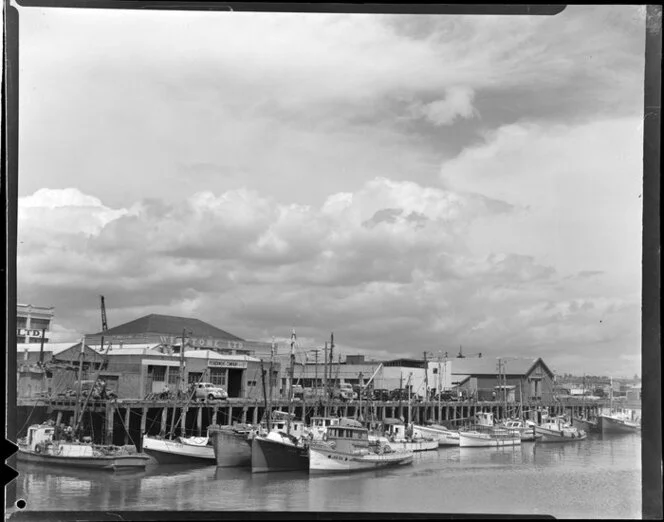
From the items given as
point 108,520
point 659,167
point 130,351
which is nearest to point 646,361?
point 659,167

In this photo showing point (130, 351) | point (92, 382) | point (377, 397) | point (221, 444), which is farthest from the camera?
point (377, 397)

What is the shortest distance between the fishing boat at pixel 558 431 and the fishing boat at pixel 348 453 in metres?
6.82

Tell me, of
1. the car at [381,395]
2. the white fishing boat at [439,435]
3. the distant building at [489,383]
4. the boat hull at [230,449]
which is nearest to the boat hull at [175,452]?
the boat hull at [230,449]

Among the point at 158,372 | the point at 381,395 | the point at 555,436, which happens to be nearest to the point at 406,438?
the point at 381,395

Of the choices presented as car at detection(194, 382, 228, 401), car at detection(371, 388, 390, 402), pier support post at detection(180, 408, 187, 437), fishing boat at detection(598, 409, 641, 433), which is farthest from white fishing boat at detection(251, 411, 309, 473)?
fishing boat at detection(598, 409, 641, 433)

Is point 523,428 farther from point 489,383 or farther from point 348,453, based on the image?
point 348,453

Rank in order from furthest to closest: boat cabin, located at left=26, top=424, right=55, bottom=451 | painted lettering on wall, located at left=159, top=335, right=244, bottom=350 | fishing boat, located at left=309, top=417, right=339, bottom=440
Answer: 1. fishing boat, located at left=309, top=417, right=339, bottom=440
2. painted lettering on wall, located at left=159, top=335, right=244, bottom=350
3. boat cabin, located at left=26, top=424, right=55, bottom=451

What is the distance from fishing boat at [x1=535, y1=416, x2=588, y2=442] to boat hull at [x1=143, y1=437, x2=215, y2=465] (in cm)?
1041

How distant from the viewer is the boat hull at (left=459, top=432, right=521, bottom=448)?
17.5 metres

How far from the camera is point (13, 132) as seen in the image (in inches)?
55.6

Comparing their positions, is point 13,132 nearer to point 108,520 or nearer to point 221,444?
point 108,520

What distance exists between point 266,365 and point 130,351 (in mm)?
4623

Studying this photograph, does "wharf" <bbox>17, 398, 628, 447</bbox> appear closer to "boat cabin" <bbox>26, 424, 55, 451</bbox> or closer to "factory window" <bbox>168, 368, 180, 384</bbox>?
"factory window" <bbox>168, 368, 180, 384</bbox>

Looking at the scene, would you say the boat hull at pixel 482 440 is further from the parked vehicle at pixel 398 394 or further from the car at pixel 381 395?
the car at pixel 381 395
